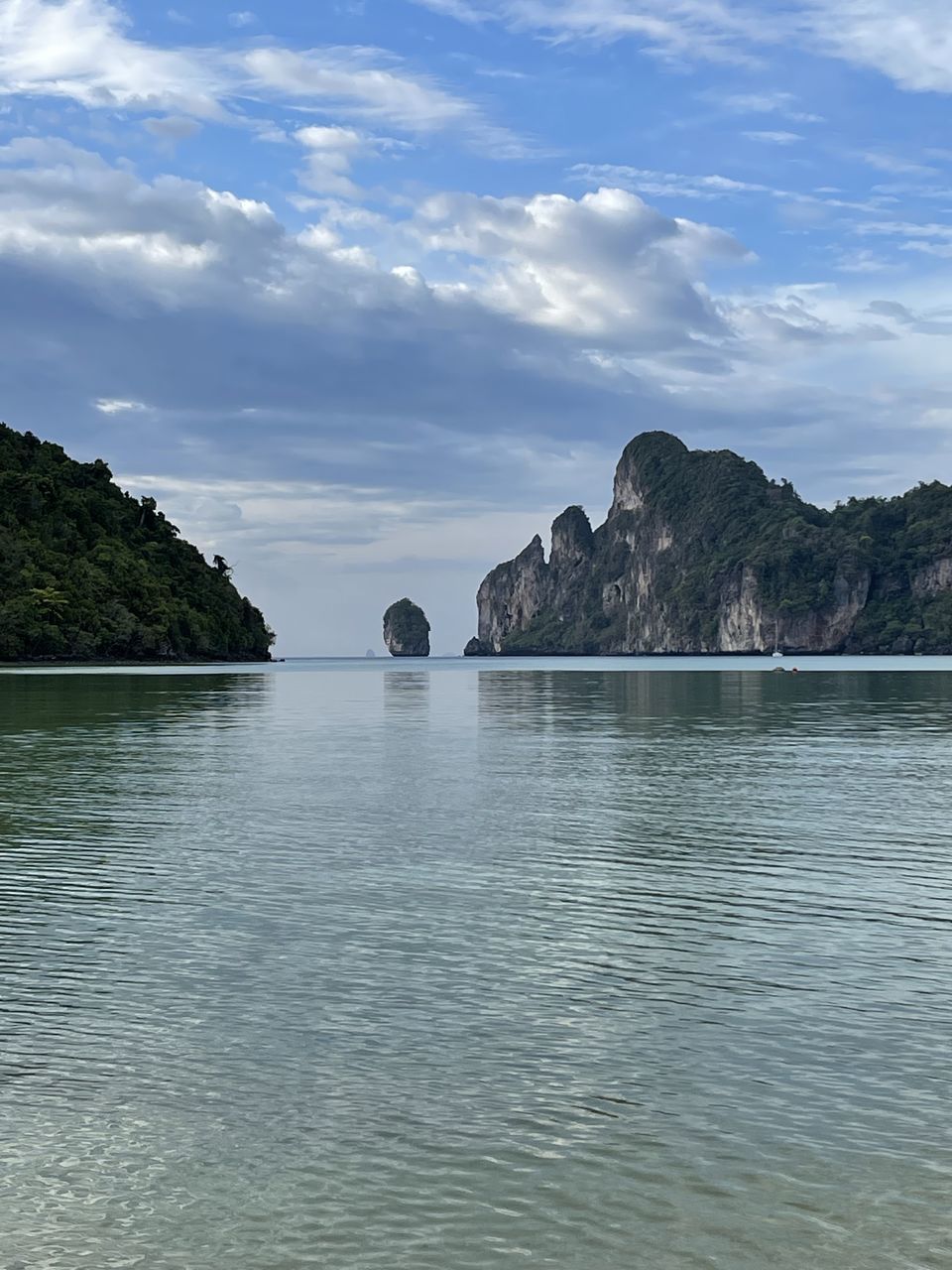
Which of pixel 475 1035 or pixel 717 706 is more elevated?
pixel 717 706

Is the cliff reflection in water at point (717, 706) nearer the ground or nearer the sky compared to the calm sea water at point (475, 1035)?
nearer the sky

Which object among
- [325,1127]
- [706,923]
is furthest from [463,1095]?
[706,923]

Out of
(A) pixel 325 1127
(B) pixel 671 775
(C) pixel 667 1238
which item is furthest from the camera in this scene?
(B) pixel 671 775

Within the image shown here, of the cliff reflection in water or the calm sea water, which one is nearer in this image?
the calm sea water

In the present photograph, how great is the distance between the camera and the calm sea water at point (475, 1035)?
29.3 ft

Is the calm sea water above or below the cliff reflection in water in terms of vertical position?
below

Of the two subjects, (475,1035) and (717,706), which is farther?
(717,706)

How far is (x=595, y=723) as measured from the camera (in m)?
68.9

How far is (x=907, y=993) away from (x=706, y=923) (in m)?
4.34

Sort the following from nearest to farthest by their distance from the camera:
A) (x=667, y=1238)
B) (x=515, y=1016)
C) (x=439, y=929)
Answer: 1. (x=667, y=1238)
2. (x=515, y=1016)
3. (x=439, y=929)

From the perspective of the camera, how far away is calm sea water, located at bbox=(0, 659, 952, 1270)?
8.93 metres

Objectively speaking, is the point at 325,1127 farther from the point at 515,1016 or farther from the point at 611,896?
the point at 611,896

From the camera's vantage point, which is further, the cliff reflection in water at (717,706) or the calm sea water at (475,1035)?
the cliff reflection in water at (717,706)

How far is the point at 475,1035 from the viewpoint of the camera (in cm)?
1323
